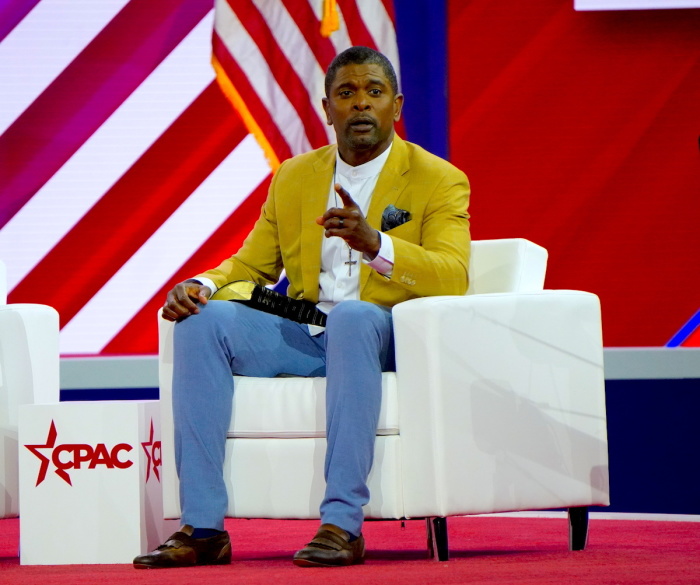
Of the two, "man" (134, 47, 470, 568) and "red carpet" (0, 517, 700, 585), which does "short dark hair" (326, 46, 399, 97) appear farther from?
"red carpet" (0, 517, 700, 585)

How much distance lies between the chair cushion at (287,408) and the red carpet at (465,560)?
0.28 meters

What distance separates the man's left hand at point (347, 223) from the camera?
2.30 meters

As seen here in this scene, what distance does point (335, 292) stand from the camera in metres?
2.73

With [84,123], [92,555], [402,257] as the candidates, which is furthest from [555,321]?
[84,123]

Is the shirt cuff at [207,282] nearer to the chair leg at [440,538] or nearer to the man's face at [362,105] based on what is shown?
the man's face at [362,105]

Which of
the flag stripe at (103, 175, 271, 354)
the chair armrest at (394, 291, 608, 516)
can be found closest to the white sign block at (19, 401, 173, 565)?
the chair armrest at (394, 291, 608, 516)

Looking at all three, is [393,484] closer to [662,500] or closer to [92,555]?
[92,555]

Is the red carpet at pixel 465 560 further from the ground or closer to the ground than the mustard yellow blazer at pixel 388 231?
closer to the ground

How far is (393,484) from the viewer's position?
2.34m

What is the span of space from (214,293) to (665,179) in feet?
7.27

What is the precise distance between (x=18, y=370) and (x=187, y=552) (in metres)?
0.74

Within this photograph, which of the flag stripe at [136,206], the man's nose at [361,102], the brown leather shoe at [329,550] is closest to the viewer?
the brown leather shoe at [329,550]

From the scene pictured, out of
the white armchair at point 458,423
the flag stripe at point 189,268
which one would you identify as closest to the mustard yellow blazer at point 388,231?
the white armchair at point 458,423

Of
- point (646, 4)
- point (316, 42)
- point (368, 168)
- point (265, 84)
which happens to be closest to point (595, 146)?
point (646, 4)
